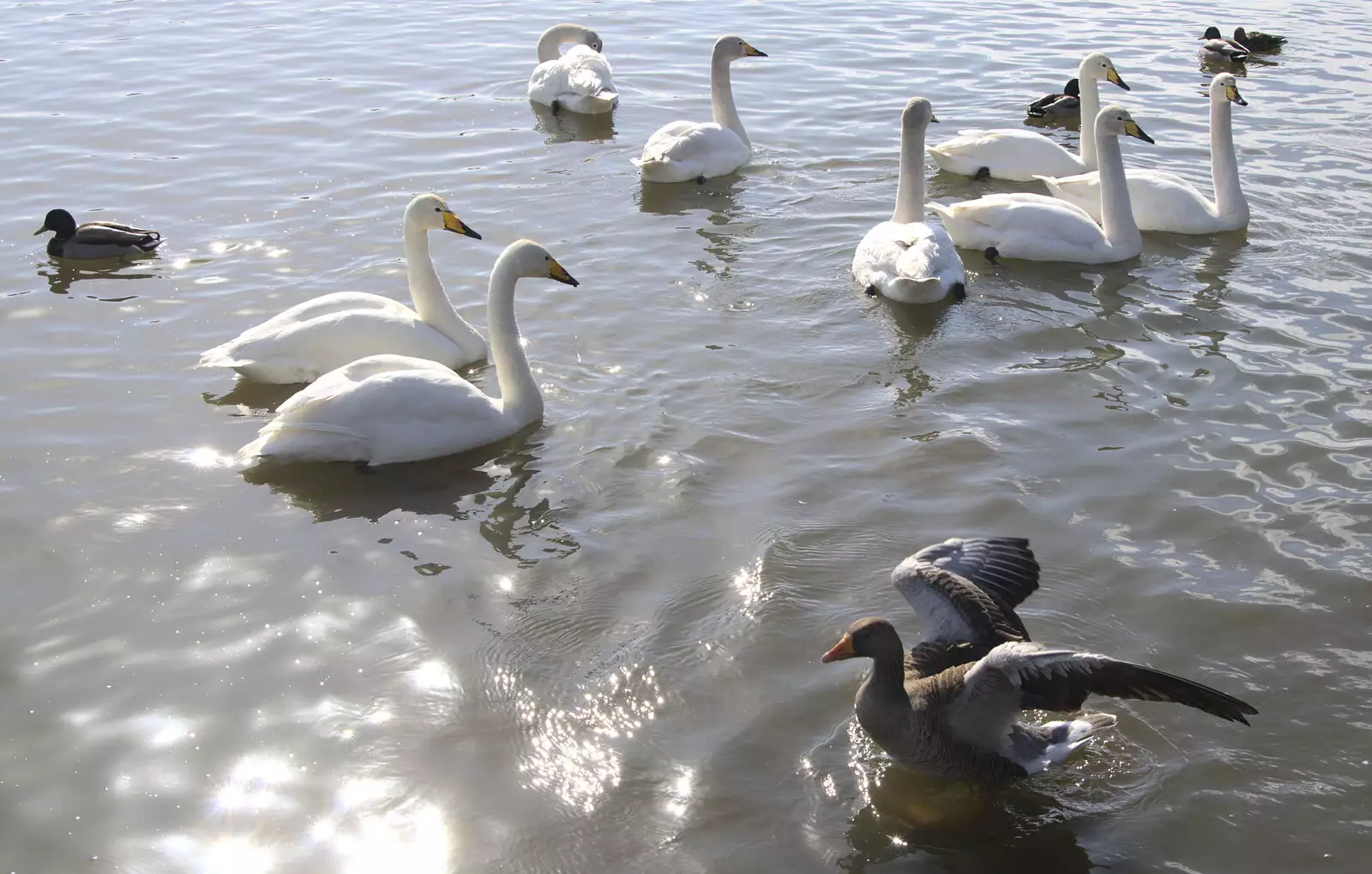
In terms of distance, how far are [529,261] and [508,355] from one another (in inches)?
25.6

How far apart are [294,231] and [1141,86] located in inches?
386

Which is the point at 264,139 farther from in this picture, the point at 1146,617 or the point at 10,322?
the point at 1146,617

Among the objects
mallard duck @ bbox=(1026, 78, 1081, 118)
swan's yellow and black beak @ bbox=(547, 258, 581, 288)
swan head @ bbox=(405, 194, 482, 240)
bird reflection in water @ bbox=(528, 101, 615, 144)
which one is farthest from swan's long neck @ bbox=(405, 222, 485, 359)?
mallard duck @ bbox=(1026, 78, 1081, 118)

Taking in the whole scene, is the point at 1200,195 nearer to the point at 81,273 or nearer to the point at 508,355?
the point at 508,355

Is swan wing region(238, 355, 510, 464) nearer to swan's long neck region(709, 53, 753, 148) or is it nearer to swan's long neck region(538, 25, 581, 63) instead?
swan's long neck region(709, 53, 753, 148)

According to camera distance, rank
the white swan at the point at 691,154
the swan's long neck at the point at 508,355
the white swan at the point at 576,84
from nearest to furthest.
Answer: the swan's long neck at the point at 508,355 < the white swan at the point at 691,154 < the white swan at the point at 576,84

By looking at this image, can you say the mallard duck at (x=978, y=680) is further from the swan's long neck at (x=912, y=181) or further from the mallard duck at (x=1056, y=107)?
the mallard duck at (x=1056, y=107)

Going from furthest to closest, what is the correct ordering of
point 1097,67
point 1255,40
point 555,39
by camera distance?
point 1255,40
point 555,39
point 1097,67

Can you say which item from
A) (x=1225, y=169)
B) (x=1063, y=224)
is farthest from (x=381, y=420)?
(x=1225, y=169)

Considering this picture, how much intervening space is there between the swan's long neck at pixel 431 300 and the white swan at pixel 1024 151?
18.7 feet

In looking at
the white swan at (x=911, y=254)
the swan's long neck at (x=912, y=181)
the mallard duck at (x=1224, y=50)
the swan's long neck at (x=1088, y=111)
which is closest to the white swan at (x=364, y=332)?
the white swan at (x=911, y=254)

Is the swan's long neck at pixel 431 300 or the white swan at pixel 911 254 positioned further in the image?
the white swan at pixel 911 254

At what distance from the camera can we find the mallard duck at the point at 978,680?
4277 millimetres

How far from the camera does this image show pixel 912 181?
10.3 m
